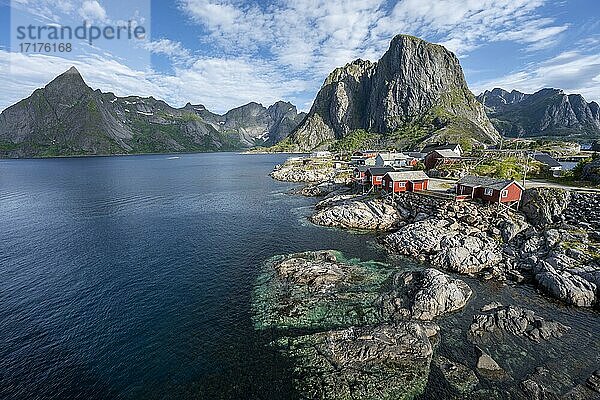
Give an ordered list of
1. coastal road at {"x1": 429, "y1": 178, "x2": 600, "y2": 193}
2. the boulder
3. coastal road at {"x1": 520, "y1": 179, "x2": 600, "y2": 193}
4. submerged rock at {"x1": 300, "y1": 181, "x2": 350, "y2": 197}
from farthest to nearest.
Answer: submerged rock at {"x1": 300, "y1": 181, "x2": 350, "y2": 197} → coastal road at {"x1": 429, "y1": 178, "x2": 600, "y2": 193} → coastal road at {"x1": 520, "y1": 179, "x2": 600, "y2": 193} → the boulder

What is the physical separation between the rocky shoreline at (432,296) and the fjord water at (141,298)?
3.49 meters

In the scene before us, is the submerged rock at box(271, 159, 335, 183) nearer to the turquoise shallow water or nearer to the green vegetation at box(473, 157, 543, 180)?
the green vegetation at box(473, 157, 543, 180)

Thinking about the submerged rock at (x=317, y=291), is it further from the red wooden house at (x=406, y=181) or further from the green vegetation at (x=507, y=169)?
the green vegetation at (x=507, y=169)

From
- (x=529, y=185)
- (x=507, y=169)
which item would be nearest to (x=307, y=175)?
(x=507, y=169)

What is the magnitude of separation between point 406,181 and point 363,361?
145 ft

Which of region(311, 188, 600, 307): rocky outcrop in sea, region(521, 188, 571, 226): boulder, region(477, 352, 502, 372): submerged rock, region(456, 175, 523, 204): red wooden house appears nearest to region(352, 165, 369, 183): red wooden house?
region(311, 188, 600, 307): rocky outcrop in sea

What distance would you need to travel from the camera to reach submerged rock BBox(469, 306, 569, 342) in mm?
26250

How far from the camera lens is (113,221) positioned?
6469 centimetres

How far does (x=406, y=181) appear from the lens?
61.7m

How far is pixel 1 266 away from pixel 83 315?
879 inches

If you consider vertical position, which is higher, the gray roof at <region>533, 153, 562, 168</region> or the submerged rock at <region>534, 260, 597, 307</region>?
the gray roof at <region>533, 153, 562, 168</region>

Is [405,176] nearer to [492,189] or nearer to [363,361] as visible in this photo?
[492,189]

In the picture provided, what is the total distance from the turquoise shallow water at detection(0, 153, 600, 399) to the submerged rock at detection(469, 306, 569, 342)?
0.86 meters

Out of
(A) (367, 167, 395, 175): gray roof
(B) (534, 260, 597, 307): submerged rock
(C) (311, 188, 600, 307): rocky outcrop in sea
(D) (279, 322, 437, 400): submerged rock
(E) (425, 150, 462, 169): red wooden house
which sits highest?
(E) (425, 150, 462, 169): red wooden house
